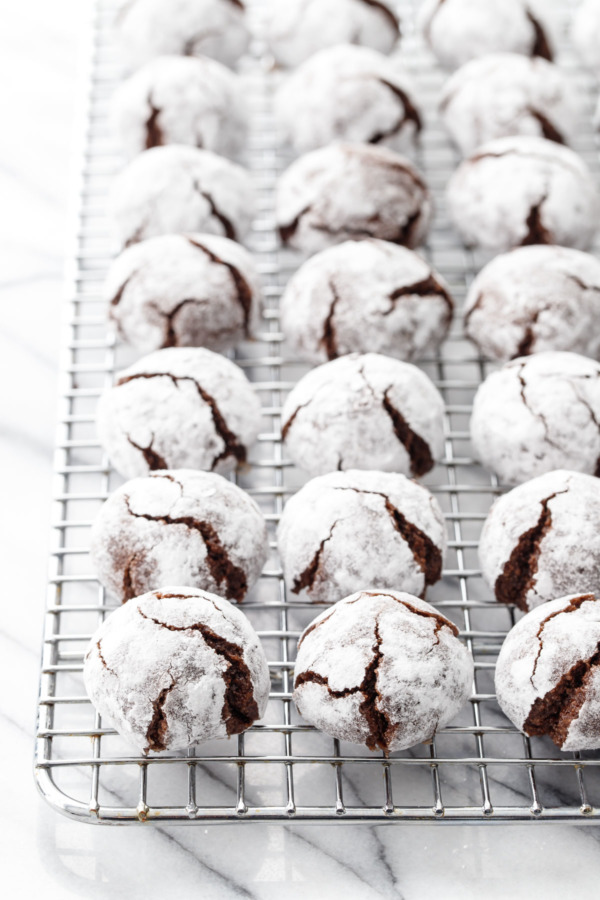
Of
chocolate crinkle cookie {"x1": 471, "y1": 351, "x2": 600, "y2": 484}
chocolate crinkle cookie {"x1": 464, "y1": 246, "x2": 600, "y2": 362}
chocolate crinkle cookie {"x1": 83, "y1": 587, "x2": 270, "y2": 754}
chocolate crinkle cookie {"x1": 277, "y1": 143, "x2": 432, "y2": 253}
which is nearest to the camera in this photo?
chocolate crinkle cookie {"x1": 83, "y1": 587, "x2": 270, "y2": 754}

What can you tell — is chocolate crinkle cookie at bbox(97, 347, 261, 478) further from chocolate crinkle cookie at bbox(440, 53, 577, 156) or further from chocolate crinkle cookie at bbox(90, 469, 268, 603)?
chocolate crinkle cookie at bbox(440, 53, 577, 156)

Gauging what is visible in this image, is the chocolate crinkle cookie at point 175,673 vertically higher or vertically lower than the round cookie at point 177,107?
lower

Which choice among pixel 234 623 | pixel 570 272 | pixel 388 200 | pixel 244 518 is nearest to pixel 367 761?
pixel 234 623

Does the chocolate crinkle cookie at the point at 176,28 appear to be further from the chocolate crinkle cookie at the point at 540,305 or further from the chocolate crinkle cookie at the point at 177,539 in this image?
the chocolate crinkle cookie at the point at 177,539

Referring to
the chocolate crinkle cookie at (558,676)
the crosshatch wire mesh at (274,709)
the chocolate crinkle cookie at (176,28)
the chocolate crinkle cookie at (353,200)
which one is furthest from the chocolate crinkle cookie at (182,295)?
the chocolate crinkle cookie at (558,676)

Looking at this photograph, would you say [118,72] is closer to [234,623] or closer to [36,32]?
[36,32]

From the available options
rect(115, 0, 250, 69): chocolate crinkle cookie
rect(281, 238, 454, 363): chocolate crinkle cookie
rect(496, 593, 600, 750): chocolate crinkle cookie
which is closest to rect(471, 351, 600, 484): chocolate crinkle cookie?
rect(281, 238, 454, 363): chocolate crinkle cookie
